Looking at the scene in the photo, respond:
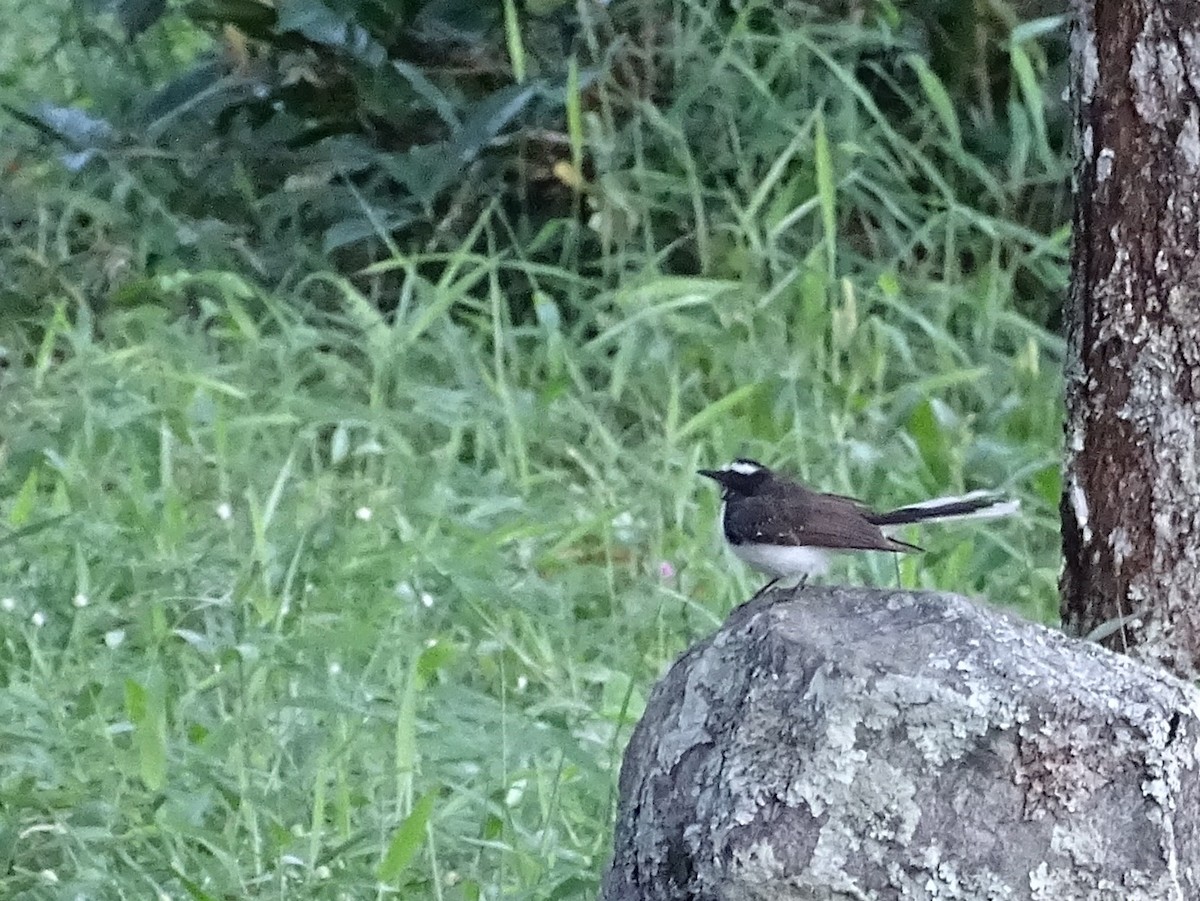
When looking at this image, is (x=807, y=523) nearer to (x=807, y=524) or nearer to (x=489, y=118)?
(x=807, y=524)

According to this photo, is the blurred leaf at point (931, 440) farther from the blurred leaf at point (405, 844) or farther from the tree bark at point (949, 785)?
the tree bark at point (949, 785)

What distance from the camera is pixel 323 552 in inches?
190

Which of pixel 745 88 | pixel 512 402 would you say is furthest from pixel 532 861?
pixel 745 88

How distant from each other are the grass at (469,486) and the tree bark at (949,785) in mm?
1092

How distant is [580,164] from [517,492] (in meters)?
1.31

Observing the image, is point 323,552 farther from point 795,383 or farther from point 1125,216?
point 1125,216

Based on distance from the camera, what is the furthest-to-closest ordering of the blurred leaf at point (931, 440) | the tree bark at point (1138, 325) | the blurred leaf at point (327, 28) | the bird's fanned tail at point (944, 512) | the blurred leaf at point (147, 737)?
1. the blurred leaf at point (327, 28)
2. the blurred leaf at point (931, 440)
3. the blurred leaf at point (147, 737)
4. the bird's fanned tail at point (944, 512)
5. the tree bark at point (1138, 325)

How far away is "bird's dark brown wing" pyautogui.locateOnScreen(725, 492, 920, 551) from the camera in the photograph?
3.46m

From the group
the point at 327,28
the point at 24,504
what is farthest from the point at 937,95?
the point at 24,504

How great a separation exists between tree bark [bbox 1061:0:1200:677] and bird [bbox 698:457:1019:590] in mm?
213

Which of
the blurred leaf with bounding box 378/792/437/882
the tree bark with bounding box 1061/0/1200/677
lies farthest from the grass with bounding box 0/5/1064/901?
the tree bark with bounding box 1061/0/1200/677

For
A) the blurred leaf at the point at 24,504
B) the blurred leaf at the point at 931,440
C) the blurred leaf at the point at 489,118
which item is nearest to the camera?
the blurred leaf at the point at 24,504

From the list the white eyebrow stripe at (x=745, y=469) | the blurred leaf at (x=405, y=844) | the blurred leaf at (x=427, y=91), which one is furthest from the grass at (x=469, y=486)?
the white eyebrow stripe at (x=745, y=469)

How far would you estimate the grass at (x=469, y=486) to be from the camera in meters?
3.68
